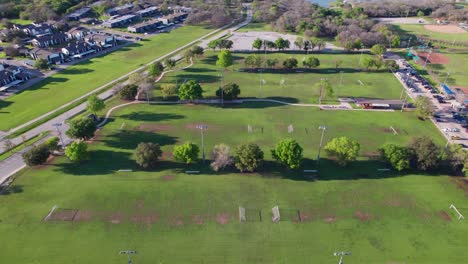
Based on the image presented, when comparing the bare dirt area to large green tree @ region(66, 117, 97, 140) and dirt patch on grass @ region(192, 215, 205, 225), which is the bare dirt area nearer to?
dirt patch on grass @ region(192, 215, 205, 225)

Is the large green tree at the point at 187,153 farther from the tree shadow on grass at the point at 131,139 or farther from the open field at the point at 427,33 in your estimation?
the open field at the point at 427,33

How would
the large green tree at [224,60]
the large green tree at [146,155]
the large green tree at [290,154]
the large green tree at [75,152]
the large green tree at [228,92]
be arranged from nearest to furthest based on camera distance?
the large green tree at [290,154] < the large green tree at [146,155] < the large green tree at [75,152] < the large green tree at [228,92] < the large green tree at [224,60]

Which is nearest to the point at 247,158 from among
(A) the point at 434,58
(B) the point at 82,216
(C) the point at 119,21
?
(B) the point at 82,216

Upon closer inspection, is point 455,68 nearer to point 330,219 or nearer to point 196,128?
point 330,219

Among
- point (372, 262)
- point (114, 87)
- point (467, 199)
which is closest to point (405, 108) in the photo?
point (467, 199)

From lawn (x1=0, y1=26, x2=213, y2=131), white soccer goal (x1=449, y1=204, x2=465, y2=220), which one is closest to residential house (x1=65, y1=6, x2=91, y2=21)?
lawn (x1=0, y1=26, x2=213, y2=131)

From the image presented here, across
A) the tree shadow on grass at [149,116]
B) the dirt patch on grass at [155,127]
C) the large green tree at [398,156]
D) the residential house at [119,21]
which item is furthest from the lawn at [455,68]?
the residential house at [119,21]

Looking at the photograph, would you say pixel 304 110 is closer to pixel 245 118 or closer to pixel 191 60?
pixel 245 118
